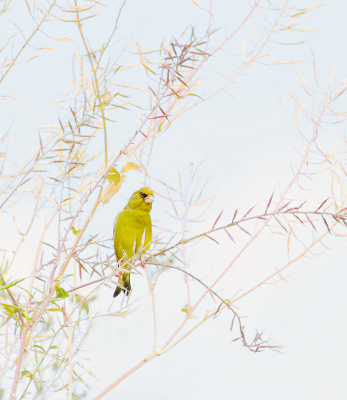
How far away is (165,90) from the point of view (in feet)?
4.25

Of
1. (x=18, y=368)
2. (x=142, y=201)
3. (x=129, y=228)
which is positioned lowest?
(x=18, y=368)

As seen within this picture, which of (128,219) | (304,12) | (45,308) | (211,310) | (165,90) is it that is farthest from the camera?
(128,219)

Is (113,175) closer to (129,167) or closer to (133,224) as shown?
(129,167)

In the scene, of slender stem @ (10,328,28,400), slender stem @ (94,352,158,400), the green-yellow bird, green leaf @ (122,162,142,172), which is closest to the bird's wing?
the green-yellow bird

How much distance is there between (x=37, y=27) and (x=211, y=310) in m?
1.05

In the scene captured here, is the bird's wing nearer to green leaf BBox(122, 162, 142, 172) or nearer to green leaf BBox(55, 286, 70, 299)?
green leaf BBox(122, 162, 142, 172)

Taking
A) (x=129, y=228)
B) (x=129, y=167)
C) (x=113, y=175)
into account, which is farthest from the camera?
(x=129, y=228)

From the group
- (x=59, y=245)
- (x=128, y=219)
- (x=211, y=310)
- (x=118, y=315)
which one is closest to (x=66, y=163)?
(x=59, y=245)

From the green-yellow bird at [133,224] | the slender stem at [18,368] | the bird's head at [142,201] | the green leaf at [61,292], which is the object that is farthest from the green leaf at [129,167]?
the bird's head at [142,201]

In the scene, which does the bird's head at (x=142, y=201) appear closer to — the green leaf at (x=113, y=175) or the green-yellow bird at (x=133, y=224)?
the green-yellow bird at (x=133, y=224)

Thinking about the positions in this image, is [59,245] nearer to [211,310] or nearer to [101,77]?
[101,77]

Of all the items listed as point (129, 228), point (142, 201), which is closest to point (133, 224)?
point (129, 228)

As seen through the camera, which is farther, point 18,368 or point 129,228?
point 129,228

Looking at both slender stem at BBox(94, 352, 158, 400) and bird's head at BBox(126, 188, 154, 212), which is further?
bird's head at BBox(126, 188, 154, 212)
